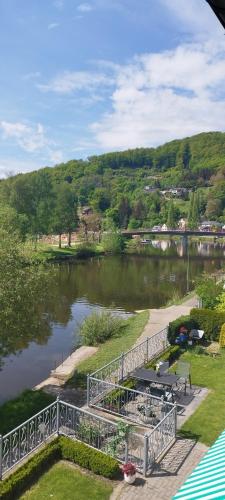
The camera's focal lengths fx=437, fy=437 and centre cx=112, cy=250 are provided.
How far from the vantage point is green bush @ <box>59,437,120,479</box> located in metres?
11.6

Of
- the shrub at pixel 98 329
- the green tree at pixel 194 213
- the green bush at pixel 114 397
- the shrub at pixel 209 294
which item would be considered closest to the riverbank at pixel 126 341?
the shrub at pixel 98 329

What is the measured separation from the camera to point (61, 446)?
498 inches

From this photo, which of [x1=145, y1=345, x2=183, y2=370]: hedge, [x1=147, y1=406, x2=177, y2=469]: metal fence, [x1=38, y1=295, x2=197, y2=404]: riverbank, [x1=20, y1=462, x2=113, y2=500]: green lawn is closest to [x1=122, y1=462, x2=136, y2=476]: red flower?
[x1=20, y1=462, x2=113, y2=500]: green lawn

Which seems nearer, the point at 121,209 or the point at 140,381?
the point at 140,381

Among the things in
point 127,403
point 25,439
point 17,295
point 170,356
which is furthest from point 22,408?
point 170,356

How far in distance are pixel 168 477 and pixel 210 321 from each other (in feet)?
44.7

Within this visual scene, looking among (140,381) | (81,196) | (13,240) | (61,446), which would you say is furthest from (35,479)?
(81,196)

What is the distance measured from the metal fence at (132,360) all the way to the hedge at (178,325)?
395 mm

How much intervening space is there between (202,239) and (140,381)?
124 meters

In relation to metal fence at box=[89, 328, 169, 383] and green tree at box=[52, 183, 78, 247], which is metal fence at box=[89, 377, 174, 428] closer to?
metal fence at box=[89, 328, 169, 383]

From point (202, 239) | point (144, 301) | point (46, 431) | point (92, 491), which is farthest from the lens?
point (202, 239)

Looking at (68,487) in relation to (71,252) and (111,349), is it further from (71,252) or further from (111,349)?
(71,252)

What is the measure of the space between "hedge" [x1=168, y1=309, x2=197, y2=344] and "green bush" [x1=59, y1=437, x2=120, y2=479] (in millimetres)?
11419

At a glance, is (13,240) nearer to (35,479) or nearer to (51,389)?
(51,389)
